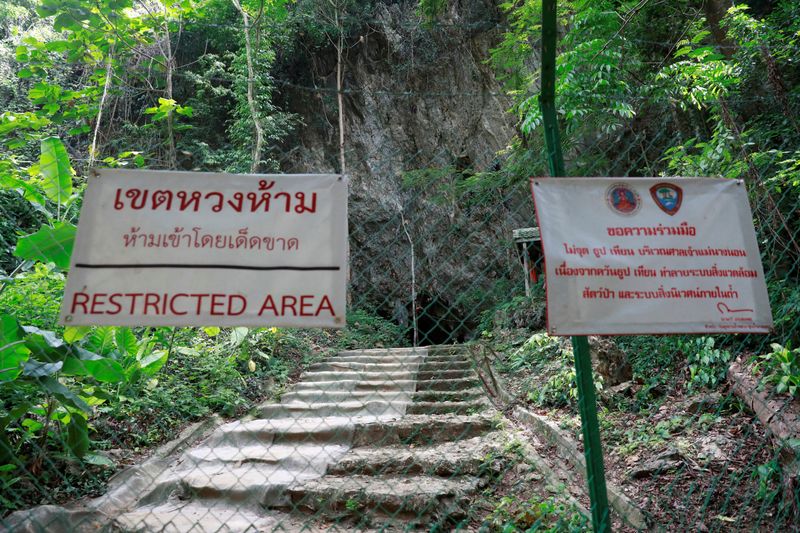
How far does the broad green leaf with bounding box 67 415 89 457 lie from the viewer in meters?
2.65

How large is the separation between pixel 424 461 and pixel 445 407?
1.07m

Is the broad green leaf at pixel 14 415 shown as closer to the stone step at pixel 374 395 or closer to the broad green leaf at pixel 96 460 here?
the broad green leaf at pixel 96 460

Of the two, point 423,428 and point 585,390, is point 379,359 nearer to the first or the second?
point 423,428

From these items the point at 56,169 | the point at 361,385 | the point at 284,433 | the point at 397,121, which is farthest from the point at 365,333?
the point at 397,121

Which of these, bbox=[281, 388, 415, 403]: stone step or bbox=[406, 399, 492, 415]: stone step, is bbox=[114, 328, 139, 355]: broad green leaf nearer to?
bbox=[281, 388, 415, 403]: stone step

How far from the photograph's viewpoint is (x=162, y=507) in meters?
2.68

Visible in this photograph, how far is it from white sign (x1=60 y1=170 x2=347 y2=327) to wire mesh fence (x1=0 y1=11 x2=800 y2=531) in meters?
0.41

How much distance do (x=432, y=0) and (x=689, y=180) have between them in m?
6.76

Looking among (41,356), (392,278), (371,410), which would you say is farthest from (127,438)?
(392,278)

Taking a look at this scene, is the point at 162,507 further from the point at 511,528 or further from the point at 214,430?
the point at 511,528

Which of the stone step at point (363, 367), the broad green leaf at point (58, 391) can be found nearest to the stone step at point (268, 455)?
the broad green leaf at point (58, 391)

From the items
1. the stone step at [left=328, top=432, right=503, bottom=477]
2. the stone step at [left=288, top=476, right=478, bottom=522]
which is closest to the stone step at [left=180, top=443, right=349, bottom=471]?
the stone step at [left=328, top=432, right=503, bottom=477]

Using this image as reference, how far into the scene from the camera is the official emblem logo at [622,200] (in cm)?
160

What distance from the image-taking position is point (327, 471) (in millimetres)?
2932
